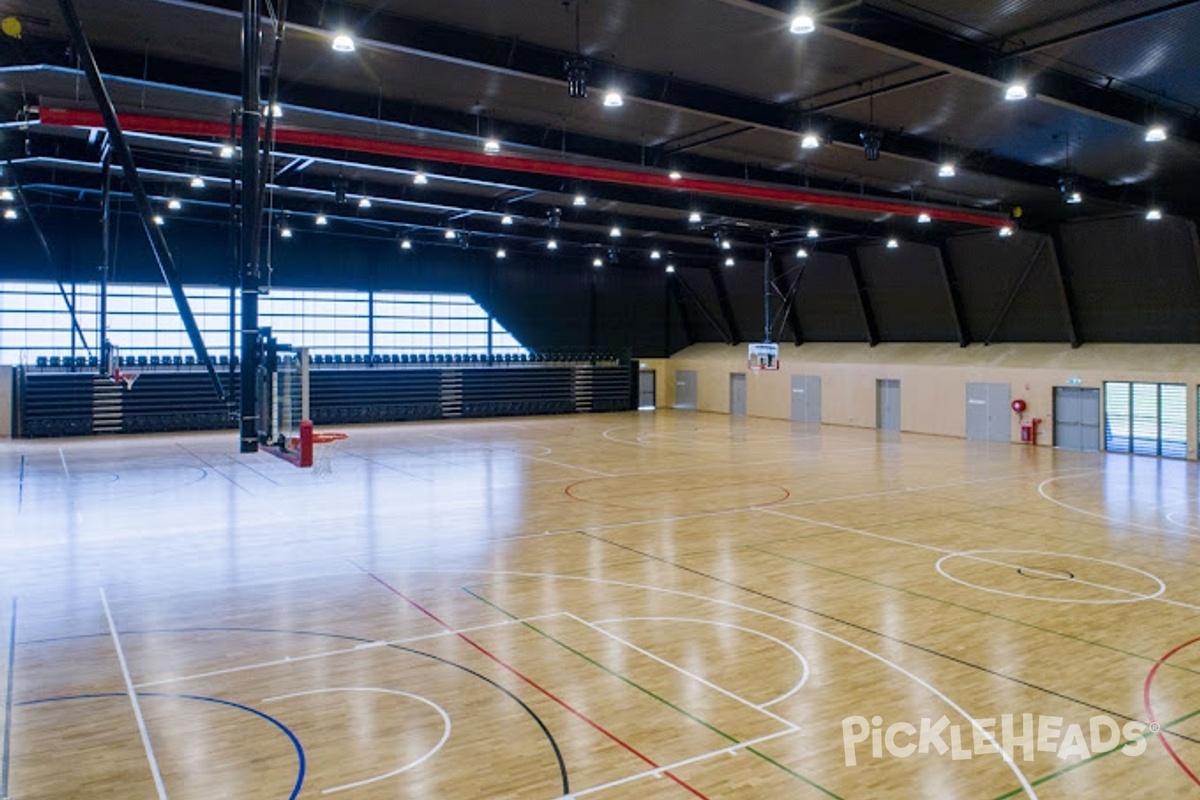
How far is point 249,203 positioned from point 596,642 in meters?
5.93

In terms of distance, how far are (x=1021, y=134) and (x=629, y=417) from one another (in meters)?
25.4

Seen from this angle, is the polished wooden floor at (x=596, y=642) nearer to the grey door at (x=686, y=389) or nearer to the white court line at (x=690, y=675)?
the white court line at (x=690, y=675)

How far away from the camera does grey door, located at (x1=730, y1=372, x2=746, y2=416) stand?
43.6 meters

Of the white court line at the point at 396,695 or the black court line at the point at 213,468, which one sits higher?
the black court line at the point at 213,468

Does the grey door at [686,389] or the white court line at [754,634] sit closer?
the white court line at [754,634]

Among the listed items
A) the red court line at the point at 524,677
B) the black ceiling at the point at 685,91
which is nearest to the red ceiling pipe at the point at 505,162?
the black ceiling at the point at 685,91

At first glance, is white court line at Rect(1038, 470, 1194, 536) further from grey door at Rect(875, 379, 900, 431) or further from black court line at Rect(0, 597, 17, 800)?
black court line at Rect(0, 597, 17, 800)

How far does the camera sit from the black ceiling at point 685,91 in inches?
505

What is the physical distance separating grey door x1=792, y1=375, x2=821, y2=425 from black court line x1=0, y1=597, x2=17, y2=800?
108 ft

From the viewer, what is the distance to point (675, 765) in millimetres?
6984

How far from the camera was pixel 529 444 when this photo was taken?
30.8 metres

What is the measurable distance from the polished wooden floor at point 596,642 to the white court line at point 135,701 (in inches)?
1.4

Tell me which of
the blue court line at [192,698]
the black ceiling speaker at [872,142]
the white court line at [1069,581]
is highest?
the black ceiling speaker at [872,142]
